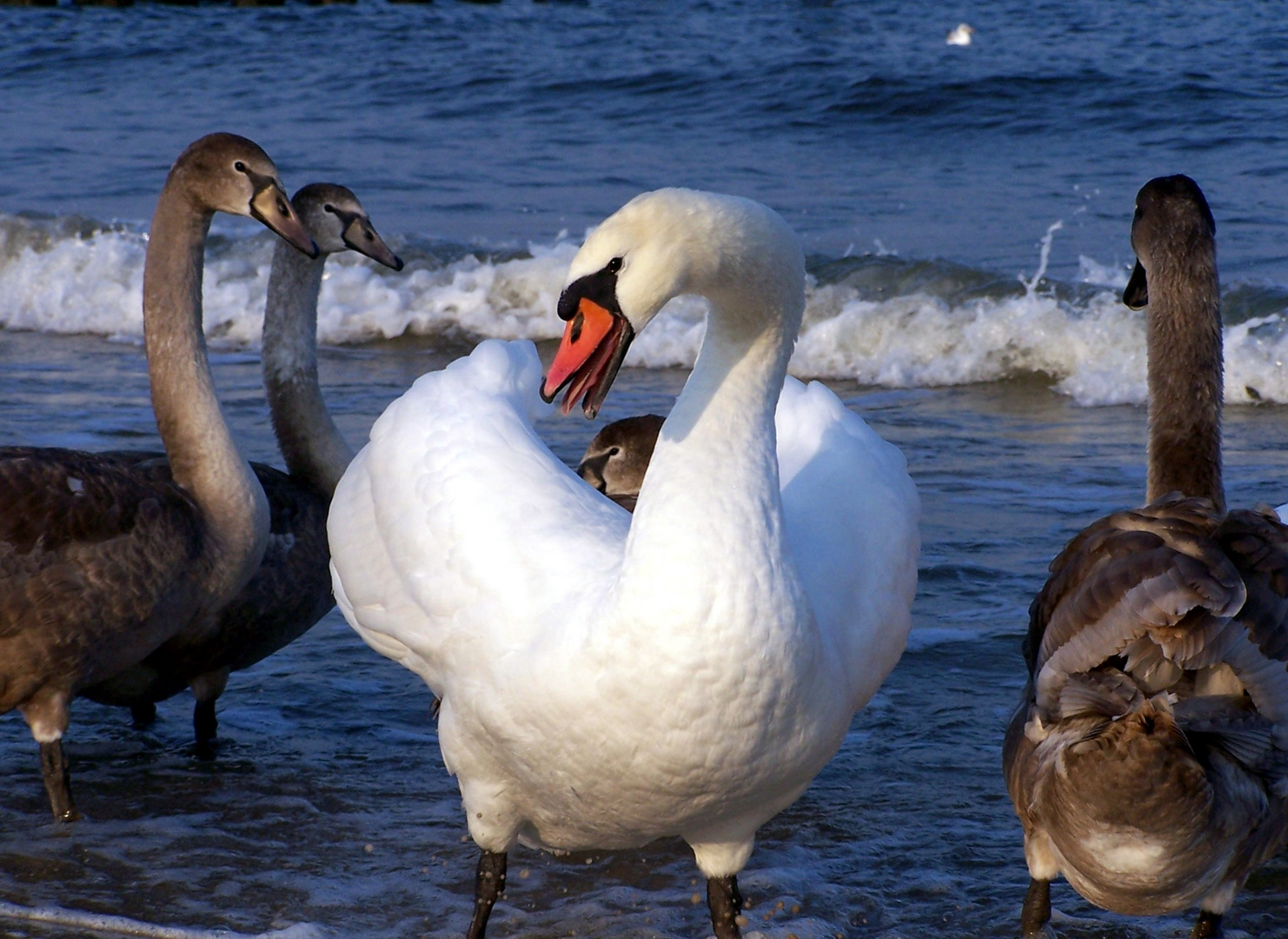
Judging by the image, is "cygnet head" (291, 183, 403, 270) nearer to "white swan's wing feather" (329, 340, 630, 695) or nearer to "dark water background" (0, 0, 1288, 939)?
"dark water background" (0, 0, 1288, 939)

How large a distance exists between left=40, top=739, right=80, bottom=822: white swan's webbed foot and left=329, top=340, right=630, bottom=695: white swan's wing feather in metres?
0.89

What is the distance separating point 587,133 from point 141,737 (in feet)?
36.9

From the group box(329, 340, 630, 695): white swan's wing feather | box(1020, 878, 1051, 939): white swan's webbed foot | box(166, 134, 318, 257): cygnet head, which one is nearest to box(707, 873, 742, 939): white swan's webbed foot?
box(1020, 878, 1051, 939): white swan's webbed foot

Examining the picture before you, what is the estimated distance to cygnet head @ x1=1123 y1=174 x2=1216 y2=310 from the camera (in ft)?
15.1

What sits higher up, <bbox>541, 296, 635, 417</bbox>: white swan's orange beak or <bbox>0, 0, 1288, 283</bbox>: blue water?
<bbox>541, 296, 635, 417</bbox>: white swan's orange beak

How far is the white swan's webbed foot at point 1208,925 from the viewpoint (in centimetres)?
353

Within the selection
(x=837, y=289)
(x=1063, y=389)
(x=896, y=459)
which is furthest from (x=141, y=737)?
(x=837, y=289)

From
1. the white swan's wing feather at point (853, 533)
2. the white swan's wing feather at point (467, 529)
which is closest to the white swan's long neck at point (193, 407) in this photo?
the white swan's wing feather at point (467, 529)

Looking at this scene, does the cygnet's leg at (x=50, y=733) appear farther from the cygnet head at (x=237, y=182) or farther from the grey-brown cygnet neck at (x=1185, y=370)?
the grey-brown cygnet neck at (x=1185, y=370)

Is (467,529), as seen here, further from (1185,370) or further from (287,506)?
(1185,370)

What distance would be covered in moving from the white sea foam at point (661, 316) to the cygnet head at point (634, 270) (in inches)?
230

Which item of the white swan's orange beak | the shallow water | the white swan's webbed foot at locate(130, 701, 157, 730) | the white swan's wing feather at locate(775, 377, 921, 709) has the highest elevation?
the white swan's orange beak

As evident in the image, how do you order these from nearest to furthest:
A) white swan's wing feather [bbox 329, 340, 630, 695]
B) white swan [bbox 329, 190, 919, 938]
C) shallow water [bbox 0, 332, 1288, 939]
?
white swan [bbox 329, 190, 919, 938] < white swan's wing feather [bbox 329, 340, 630, 695] < shallow water [bbox 0, 332, 1288, 939]

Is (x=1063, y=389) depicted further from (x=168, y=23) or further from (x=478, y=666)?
(x=168, y=23)
